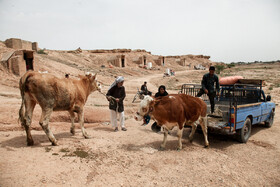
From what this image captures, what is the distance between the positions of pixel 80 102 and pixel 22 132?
2172 millimetres

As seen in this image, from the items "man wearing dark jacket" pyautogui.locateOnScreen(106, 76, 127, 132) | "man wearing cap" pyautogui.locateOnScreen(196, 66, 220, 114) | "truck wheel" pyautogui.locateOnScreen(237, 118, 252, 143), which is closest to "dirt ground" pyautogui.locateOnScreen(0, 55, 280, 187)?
"truck wheel" pyautogui.locateOnScreen(237, 118, 252, 143)

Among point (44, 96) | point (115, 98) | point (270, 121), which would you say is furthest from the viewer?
point (270, 121)

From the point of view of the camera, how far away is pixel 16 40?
74.3 feet

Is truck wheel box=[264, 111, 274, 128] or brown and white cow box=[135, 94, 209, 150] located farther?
truck wheel box=[264, 111, 274, 128]

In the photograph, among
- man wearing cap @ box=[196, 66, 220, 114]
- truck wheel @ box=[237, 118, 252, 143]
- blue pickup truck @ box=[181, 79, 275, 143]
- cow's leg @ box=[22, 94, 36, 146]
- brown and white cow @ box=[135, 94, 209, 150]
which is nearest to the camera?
cow's leg @ box=[22, 94, 36, 146]

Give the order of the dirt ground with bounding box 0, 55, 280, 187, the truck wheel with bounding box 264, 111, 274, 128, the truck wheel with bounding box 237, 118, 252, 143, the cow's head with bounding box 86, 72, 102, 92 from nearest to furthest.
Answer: the dirt ground with bounding box 0, 55, 280, 187 < the truck wheel with bounding box 237, 118, 252, 143 < the cow's head with bounding box 86, 72, 102, 92 < the truck wheel with bounding box 264, 111, 274, 128

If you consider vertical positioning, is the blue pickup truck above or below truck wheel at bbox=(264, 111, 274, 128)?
above

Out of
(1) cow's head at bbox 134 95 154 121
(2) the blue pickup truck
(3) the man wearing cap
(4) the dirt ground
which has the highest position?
(3) the man wearing cap

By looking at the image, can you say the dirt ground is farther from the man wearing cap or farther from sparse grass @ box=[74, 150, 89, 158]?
the man wearing cap

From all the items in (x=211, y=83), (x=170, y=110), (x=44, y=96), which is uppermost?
(x=211, y=83)


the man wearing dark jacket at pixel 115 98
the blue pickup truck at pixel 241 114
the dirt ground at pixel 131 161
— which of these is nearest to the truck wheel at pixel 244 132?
the blue pickup truck at pixel 241 114

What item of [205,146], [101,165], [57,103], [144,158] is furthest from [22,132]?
[205,146]

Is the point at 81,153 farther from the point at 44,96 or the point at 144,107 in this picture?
the point at 144,107

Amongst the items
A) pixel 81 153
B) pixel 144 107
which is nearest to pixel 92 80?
pixel 144 107
